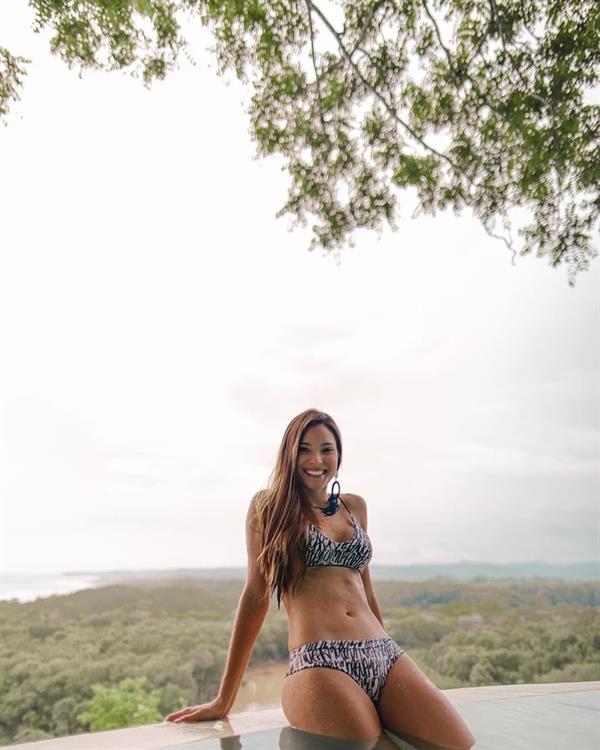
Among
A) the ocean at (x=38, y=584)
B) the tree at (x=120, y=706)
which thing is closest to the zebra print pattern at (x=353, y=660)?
the tree at (x=120, y=706)

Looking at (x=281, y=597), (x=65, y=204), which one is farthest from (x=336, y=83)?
(x=65, y=204)

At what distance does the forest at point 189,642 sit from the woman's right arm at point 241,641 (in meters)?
6.85

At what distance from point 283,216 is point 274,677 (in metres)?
6.55

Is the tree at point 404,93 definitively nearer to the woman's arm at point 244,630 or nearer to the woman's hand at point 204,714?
the woman's arm at point 244,630

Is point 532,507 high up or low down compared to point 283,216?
down

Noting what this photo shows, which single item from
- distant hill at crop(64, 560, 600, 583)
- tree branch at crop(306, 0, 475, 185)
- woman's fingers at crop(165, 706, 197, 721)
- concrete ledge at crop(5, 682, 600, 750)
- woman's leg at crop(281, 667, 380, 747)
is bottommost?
concrete ledge at crop(5, 682, 600, 750)

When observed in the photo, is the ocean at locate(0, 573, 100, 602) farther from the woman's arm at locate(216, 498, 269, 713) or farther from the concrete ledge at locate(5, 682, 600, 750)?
the woman's arm at locate(216, 498, 269, 713)

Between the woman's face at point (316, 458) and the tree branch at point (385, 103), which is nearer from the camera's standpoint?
the woman's face at point (316, 458)

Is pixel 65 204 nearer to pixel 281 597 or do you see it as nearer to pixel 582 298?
pixel 582 298

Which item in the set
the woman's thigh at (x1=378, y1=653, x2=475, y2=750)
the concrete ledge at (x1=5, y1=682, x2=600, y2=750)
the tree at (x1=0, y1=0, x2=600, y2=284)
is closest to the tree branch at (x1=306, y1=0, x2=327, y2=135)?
the tree at (x1=0, y1=0, x2=600, y2=284)

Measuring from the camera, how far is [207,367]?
12.1 metres

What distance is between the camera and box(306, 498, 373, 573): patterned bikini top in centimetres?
232

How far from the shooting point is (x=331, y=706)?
6.54 ft

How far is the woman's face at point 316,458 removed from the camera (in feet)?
8.40
